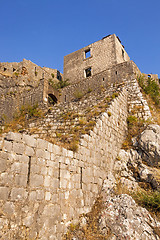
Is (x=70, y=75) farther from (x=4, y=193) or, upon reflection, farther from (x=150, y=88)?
(x=4, y=193)

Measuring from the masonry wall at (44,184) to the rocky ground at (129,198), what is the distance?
1.50 feet

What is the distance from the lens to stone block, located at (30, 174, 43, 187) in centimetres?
474

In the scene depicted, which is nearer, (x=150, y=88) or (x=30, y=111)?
(x=150, y=88)

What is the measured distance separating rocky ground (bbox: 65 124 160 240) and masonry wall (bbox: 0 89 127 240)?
18.0 inches

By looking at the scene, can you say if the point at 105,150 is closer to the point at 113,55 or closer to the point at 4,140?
the point at 4,140

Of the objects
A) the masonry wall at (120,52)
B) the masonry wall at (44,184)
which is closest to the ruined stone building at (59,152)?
the masonry wall at (44,184)

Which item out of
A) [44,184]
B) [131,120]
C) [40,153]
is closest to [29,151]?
[40,153]

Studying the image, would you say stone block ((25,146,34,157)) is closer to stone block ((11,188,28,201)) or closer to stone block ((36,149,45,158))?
stone block ((36,149,45,158))

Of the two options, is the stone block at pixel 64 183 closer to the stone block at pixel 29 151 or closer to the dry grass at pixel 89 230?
the dry grass at pixel 89 230

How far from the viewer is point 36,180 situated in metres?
4.87

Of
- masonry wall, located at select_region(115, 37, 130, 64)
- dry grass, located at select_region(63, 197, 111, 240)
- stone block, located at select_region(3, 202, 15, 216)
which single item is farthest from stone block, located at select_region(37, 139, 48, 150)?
masonry wall, located at select_region(115, 37, 130, 64)

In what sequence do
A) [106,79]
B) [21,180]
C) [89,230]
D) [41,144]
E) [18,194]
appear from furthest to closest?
[106,79], [89,230], [41,144], [21,180], [18,194]

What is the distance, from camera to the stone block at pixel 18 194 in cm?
419

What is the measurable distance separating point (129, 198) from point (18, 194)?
3.87 meters
